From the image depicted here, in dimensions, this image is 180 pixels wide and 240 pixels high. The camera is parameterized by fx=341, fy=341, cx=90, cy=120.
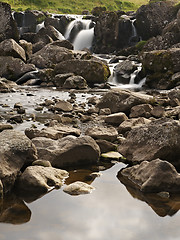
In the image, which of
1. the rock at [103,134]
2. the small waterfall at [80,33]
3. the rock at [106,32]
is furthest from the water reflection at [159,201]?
the small waterfall at [80,33]

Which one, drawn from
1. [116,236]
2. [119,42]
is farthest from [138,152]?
[119,42]

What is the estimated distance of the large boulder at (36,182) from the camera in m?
6.23

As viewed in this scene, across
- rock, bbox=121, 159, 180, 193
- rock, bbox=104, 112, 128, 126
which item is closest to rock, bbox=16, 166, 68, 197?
rock, bbox=121, 159, 180, 193

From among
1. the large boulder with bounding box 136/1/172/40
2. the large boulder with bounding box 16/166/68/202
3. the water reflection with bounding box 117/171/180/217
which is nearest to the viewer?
the water reflection with bounding box 117/171/180/217

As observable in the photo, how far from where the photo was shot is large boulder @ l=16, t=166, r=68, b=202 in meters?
6.23

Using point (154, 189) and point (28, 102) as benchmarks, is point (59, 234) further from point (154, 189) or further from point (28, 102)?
point (28, 102)

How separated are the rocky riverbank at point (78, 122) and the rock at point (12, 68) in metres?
0.07

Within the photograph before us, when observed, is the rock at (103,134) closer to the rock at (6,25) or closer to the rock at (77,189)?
the rock at (77,189)

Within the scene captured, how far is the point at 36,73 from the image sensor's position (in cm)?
2552

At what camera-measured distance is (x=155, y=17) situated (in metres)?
41.8

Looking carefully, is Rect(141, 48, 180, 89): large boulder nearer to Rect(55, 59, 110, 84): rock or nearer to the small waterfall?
Rect(55, 59, 110, 84): rock

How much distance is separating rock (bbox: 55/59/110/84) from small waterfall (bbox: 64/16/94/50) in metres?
20.4

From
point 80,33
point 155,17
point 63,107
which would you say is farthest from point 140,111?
point 80,33

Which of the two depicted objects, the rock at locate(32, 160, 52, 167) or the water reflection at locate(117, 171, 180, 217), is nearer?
the water reflection at locate(117, 171, 180, 217)
